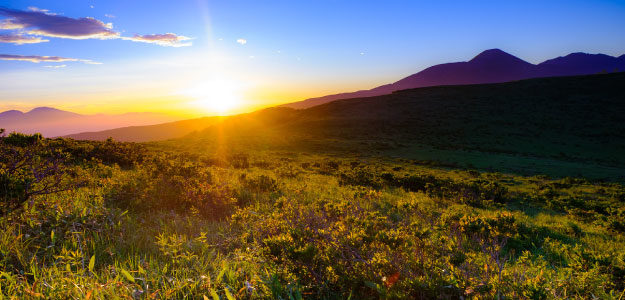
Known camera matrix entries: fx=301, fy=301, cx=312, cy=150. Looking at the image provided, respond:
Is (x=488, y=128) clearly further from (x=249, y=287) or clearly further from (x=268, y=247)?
(x=249, y=287)

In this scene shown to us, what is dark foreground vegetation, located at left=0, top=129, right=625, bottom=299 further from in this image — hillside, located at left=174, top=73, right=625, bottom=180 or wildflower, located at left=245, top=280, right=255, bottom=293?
hillside, located at left=174, top=73, right=625, bottom=180

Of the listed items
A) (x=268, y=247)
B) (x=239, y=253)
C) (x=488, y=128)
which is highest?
(x=268, y=247)

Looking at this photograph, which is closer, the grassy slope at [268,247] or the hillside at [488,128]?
the grassy slope at [268,247]

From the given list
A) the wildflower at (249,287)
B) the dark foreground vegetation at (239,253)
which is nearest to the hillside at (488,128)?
the dark foreground vegetation at (239,253)

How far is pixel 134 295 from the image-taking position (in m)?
2.73

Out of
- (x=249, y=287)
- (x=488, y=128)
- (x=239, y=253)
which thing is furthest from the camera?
(x=488, y=128)

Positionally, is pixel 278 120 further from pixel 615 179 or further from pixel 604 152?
pixel 615 179

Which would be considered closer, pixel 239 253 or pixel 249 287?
pixel 249 287

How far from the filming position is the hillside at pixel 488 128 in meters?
44.0

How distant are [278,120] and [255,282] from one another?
369 ft

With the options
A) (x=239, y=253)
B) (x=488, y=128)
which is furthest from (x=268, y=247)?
(x=488, y=128)

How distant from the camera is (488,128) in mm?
68062

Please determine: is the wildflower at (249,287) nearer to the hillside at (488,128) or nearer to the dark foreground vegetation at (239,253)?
the dark foreground vegetation at (239,253)

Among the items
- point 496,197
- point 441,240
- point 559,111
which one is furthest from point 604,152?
point 441,240
